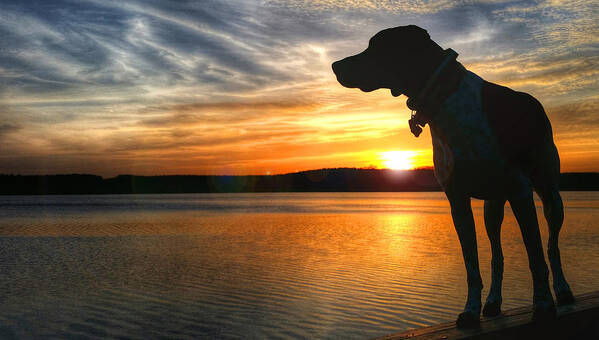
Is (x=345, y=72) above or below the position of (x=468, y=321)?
above

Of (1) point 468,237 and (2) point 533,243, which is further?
(1) point 468,237

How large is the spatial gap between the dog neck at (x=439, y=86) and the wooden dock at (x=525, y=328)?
1773mm

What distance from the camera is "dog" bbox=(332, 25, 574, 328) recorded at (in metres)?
4.05

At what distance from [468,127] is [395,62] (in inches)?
33.6

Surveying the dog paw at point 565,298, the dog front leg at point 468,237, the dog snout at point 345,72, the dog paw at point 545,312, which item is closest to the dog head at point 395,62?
the dog snout at point 345,72

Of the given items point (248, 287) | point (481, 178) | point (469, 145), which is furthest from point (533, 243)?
point (248, 287)

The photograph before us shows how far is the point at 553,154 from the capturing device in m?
4.56

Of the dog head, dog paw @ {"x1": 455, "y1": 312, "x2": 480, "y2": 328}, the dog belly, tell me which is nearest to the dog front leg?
the dog belly

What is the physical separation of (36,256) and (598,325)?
57.2 feet

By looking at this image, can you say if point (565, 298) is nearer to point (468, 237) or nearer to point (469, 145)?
point (468, 237)

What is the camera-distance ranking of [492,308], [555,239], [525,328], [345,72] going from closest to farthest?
[525,328] < [345,72] < [492,308] < [555,239]

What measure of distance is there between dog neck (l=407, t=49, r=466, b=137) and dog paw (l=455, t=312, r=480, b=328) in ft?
5.49

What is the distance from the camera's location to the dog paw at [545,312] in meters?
3.95

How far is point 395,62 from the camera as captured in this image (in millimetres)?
4250
